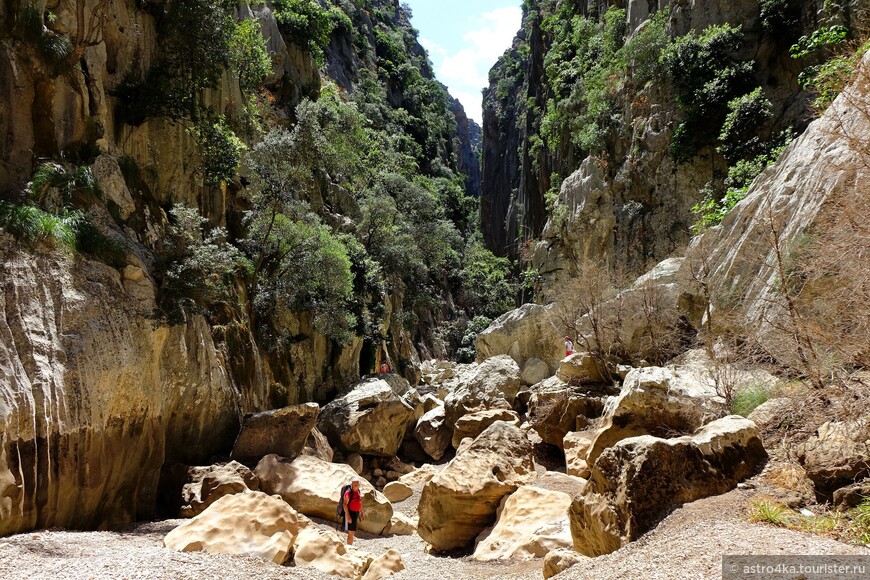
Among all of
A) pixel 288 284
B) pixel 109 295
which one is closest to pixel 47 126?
pixel 109 295

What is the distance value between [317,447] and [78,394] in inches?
321

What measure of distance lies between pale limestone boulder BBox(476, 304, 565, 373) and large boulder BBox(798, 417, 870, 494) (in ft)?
53.4

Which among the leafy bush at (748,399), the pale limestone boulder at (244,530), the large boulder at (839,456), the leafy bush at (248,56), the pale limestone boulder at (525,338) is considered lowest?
the pale limestone boulder at (244,530)

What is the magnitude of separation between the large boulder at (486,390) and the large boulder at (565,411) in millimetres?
3128

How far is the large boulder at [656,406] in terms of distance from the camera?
10547 mm

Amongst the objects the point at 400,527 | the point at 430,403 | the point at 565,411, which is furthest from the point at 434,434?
the point at 400,527

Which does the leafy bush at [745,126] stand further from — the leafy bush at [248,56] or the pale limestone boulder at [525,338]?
the leafy bush at [248,56]

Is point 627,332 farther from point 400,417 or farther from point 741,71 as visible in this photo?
point 741,71

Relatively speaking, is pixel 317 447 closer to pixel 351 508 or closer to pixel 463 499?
pixel 351 508

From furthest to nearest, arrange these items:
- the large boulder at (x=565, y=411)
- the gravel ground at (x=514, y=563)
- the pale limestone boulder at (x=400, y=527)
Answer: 1. the large boulder at (x=565, y=411)
2. the pale limestone boulder at (x=400, y=527)
3. the gravel ground at (x=514, y=563)

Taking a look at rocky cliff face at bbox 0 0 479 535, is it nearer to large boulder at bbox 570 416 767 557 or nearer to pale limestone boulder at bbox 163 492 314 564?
pale limestone boulder at bbox 163 492 314 564

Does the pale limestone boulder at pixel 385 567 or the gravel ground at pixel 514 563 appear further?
the pale limestone boulder at pixel 385 567

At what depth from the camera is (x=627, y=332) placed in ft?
54.5

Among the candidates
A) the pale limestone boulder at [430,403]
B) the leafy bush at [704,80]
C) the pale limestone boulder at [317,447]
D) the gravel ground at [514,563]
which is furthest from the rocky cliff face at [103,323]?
the leafy bush at [704,80]
